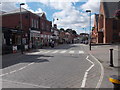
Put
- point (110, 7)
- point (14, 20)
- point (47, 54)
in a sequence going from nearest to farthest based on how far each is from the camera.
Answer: point (47, 54) → point (14, 20) → point (110, 7)

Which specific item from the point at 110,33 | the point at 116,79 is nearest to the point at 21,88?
→ the point at 116,79

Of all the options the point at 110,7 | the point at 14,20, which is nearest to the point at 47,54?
the point at 14,20

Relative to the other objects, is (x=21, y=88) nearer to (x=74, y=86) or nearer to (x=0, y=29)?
(x=74, y=86)

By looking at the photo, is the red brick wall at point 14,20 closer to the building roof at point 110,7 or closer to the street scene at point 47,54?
the street scene at point 47,54

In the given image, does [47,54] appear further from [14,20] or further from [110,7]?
[110,7]

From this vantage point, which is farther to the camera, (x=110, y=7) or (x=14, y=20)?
(x=110, y=7)

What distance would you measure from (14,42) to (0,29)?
7.64m

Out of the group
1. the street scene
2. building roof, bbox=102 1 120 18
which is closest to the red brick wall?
the street scene

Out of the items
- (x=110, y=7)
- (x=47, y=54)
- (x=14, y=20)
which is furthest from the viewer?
(x=110, y=7)

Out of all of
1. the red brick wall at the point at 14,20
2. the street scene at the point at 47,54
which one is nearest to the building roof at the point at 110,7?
the street scene at the point at 47,54

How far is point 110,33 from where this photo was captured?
44.3 metres

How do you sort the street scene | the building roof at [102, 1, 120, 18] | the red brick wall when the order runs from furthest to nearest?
the building roof at [102, 1, 120, 18], the red brick wall, the street scene

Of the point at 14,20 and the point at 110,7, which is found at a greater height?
the point at 110,7

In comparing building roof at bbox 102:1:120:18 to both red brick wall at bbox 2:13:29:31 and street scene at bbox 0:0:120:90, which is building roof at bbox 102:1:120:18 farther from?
red brick wall at bbox 2:13:29:31
